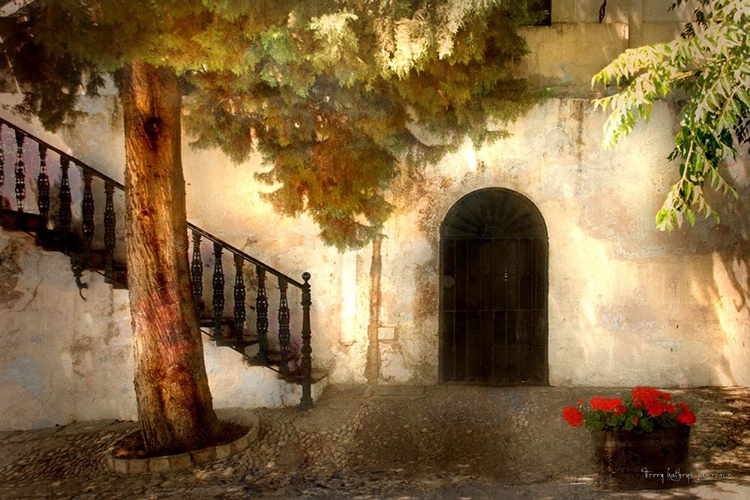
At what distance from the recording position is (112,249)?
7.10 metres

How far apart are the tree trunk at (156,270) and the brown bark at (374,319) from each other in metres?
2.57

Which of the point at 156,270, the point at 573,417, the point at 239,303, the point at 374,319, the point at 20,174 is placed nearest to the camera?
the point at 573,417

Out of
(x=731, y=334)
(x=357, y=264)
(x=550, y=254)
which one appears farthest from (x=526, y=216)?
(x=731, y=334)

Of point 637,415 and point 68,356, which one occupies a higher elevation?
point 68,356

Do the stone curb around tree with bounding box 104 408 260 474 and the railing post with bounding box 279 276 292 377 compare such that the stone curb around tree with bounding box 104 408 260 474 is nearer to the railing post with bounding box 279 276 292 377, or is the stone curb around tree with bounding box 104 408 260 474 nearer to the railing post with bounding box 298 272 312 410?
the railing post with bounding box 298 272 312 410

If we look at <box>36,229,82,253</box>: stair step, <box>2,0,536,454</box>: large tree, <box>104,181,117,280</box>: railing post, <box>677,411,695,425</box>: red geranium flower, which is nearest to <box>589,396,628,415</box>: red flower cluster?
<box>677,411,695,425</box>: red geranium flower

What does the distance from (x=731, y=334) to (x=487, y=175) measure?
12.4 feet

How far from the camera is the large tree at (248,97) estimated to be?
17.4ft

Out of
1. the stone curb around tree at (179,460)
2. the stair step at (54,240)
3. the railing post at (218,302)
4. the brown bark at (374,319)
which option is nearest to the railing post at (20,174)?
the stair step at (54,240)

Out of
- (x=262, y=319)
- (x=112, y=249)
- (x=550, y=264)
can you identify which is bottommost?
(x=262, y=319)

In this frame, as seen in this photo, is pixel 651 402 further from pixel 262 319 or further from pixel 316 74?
pixel 316 74

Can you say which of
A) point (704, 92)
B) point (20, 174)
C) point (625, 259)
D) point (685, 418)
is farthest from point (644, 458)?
point (20, 174)

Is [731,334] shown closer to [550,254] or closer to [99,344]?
[550,254]

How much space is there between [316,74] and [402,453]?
406 centimetres
